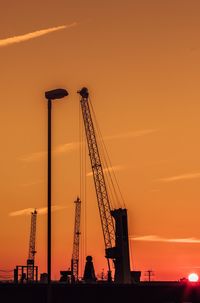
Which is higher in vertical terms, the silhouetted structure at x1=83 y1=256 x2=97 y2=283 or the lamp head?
the silhouetted structure at x1=83 y1=256 x2=97 y2=283

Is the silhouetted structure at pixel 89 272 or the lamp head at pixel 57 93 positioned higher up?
the silhouetted structure at pixel 89 272

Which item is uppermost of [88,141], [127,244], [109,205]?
[88,141]

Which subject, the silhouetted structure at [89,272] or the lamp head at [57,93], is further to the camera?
the silhouetted structure at [89,272]

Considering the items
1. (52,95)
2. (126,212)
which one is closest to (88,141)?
(126,212)

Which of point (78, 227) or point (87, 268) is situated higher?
point (78, 227)

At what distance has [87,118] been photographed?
407 ft

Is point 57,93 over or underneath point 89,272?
underneath

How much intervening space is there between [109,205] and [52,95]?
298ft

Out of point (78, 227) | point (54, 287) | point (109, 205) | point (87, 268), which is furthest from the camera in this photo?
point (78, 227)

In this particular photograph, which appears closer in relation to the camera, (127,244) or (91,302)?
(91,302)

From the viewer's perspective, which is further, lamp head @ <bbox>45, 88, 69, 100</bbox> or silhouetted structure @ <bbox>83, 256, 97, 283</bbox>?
silhouetted structure @ <bbox>83, 256, 97, 283</bbox>

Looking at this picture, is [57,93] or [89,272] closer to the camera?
[57,93]

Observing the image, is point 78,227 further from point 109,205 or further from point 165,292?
point 165,292

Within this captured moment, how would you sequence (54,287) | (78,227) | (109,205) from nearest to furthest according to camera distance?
(54,287) → (109,205) → (78,227)
